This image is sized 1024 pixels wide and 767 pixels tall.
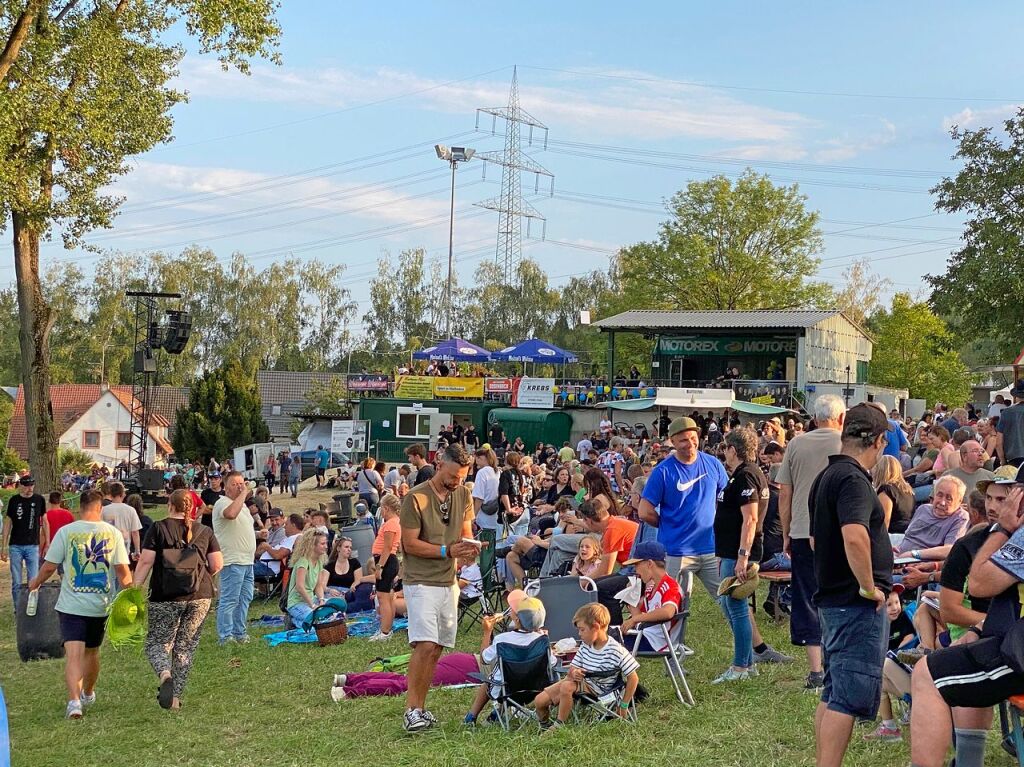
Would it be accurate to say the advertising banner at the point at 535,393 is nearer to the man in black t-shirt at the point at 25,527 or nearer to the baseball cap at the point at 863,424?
the man in black t-shirt at the point at 25,527

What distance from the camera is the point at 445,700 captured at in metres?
7.22

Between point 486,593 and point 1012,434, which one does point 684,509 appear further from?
point 1012,434

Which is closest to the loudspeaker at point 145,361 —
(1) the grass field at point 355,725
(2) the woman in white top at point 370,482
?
(2) the woman in white top at point 370,482

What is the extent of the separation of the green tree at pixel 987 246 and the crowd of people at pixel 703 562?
647 inches

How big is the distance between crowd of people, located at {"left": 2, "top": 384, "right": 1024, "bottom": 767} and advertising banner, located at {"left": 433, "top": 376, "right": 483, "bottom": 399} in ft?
87.7

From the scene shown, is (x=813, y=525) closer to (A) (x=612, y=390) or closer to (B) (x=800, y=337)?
(A) (x=612, y=390)

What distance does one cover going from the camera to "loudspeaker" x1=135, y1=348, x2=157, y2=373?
1272 inches

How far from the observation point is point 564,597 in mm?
7465

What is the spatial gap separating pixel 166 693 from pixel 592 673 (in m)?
3.33

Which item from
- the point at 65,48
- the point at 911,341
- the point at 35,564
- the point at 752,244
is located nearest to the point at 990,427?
the point at 35,564

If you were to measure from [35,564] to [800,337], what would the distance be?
3102 cm

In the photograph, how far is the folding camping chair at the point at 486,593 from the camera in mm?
10344

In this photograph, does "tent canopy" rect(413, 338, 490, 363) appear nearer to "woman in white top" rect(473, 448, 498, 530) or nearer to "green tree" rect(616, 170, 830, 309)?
"green tree" rect(616, 170, 830, 309)

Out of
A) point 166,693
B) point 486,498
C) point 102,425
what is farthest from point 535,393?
point 102,425
